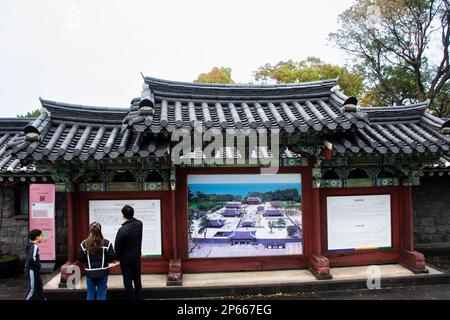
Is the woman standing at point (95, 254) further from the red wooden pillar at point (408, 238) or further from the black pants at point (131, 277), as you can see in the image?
the red wooden pillar at point (408, 238)

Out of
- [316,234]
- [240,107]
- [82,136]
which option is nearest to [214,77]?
[240,107]

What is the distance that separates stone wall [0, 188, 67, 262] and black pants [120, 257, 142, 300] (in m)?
4.59

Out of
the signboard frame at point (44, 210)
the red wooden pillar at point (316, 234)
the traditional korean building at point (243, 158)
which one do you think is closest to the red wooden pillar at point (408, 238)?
the traditional korean building at point (243, 158)

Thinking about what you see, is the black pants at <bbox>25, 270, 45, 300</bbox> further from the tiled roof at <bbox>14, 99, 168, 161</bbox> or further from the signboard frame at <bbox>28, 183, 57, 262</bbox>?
the signboard frame at <bbox>28, 183, 57, 262</bbox>

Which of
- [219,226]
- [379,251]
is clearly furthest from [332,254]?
[219,226]

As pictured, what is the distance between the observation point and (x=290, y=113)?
758 cm

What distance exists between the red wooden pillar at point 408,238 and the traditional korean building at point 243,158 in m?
0.02

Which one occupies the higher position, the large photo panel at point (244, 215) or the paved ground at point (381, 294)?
the large photo panel at point (244, 215)

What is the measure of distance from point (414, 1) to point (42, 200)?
2308 cm

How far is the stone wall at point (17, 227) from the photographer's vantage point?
9.77 meters

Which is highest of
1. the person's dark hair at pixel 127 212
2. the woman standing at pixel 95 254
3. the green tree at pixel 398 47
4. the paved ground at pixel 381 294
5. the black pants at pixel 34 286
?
the green tree at pixel 398 47

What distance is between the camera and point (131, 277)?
6.02 m

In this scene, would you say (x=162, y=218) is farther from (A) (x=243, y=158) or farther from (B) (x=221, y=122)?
(B) (x=221, y=122)

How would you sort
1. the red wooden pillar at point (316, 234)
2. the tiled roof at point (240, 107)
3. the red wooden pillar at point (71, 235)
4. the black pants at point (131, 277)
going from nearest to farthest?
the black pants at point (131, 277) → the tiled roof at point (240, 107) → the red wooden pillar at point (71, 235) → the red wooden pillar at point (316, 234)
